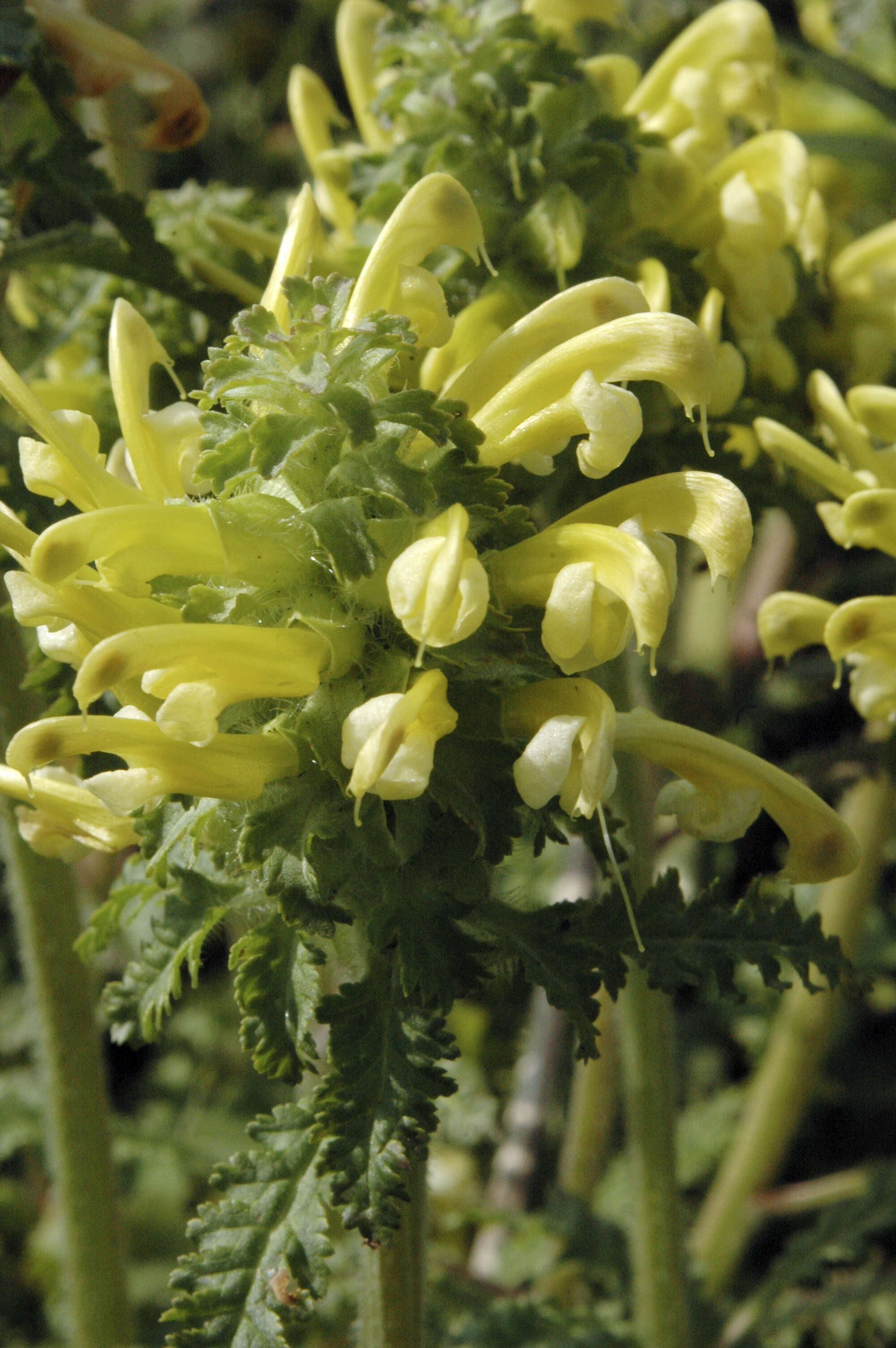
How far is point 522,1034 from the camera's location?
217 cm

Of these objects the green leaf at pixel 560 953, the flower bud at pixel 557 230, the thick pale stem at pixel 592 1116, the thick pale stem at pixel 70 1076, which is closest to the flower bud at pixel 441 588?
the green leaf at pixel 560 953

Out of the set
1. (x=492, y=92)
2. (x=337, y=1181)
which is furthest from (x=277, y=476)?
(x=492, y=92)

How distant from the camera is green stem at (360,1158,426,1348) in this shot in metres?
1.05

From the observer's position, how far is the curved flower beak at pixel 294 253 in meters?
1.06

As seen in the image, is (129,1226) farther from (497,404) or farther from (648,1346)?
(497,404)

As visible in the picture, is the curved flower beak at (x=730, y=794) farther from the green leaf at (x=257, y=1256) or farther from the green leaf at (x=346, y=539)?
the green leaf at (x=257, y=1256)

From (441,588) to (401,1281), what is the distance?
59 centimetres

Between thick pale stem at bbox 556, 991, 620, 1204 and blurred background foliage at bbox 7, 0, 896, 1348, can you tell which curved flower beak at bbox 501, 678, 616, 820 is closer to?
blurred background foliage at bbox 7, 0, 896, 1348

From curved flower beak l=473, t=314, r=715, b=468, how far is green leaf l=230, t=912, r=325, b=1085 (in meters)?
0.39

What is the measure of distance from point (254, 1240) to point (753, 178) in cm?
116

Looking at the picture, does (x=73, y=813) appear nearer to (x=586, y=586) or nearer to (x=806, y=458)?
(x=586, y=586)

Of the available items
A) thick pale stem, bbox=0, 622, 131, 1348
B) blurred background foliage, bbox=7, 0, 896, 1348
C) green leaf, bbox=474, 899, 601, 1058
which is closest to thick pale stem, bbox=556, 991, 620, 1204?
blurred background foliage, bbox=7, 0, 896, 1348

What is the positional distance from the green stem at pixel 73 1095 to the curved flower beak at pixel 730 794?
2.39ft

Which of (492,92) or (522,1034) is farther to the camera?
(522,1034)
